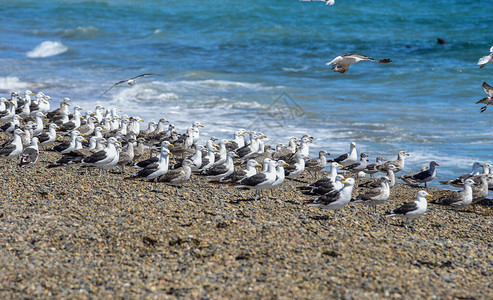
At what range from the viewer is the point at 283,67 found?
39.0 metres

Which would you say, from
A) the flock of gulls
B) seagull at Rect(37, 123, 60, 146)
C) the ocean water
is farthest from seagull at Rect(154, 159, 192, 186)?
the ocean water

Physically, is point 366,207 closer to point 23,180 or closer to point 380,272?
point 380,272

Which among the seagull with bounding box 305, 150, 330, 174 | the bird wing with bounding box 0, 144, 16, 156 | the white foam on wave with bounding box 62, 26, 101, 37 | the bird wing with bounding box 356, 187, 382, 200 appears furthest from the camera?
the white foam on wave with bounding box 62, 26, 101, 37

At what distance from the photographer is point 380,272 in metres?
8.98

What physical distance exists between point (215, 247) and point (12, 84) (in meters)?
25.0

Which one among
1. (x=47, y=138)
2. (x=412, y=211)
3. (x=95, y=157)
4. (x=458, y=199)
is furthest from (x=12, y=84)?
(x=412, y=211)

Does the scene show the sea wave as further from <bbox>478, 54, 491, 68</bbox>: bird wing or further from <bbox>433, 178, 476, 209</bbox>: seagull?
<bbox>478, 54, 491, 68</bbox>: bird wing

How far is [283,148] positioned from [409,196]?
4404 millimetres

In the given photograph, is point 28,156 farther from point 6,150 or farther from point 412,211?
point 412,211

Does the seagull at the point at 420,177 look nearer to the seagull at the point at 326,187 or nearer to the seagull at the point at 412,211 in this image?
the seagull at the point at 326,187

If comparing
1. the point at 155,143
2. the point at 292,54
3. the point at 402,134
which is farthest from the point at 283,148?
the point at 292,54

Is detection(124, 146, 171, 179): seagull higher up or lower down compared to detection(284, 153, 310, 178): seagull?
higher up

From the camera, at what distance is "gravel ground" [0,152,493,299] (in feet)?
27.1

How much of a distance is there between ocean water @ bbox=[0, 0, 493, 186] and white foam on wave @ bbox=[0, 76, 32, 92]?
0.32 feet
